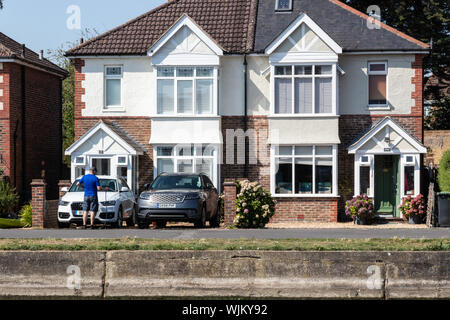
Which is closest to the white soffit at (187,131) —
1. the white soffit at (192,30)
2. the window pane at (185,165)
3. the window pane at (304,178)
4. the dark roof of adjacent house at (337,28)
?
the window pane at (185,165)

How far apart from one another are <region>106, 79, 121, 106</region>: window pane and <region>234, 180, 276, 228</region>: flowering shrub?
8565 millimetres

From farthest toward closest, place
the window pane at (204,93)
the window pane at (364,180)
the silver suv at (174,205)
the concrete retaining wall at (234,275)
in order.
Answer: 1. the window pane at (204,93)
2. the window pane at (364,180)
3. the silver suv at (174,205)
4. the concrete retaining wall at (234,275)

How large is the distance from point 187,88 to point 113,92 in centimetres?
290

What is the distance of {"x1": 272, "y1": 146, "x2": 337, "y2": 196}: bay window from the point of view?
29.5 meters

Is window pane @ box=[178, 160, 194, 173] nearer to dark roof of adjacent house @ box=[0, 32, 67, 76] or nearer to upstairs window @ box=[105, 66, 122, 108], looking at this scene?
upstairs window @ box=[105, 66, 122, 108]

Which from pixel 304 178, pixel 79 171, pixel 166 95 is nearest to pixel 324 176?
pixel 304 178

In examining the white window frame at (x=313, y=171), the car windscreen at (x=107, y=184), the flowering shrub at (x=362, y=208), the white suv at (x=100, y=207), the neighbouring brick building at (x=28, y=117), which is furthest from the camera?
the neighbouring brick building at (x=28, y=117)

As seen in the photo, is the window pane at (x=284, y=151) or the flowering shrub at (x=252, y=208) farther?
the window pane at (x=284, y=151)

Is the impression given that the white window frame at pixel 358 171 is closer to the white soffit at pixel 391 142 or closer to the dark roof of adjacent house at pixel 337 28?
the white soffit at pixel 391 142

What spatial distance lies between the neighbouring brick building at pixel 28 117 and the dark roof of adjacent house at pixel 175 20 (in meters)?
2.56

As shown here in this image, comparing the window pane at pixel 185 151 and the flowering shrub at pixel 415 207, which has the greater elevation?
the window pane at pixel 185 151

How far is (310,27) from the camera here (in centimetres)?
2925

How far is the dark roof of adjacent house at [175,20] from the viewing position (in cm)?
3038

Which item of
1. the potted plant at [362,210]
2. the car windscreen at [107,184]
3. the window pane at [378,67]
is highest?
the window pane at [378,67]
